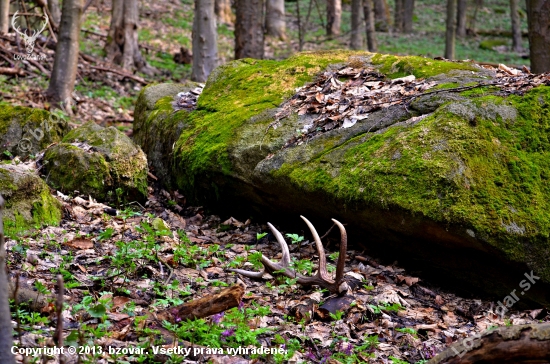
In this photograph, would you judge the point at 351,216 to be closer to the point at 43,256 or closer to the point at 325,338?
the point at 325,338

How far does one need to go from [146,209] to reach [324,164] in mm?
2398

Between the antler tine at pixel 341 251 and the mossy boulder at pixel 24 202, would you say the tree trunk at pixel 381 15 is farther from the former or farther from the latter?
the antler tine at pixel 341 251

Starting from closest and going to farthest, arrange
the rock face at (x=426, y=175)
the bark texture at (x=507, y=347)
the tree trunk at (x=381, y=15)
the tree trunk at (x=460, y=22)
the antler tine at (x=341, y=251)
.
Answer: the bark texture at (x=507, y=347)
the antler tine at (x=341, y=251)
the rock face at (x=426, y=175)
the tree trunk at (x=460, y=22)
the tree trunk at (x=381, y=15)

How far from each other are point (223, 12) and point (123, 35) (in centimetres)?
1073

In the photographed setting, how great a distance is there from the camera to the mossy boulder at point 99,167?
20.9ft

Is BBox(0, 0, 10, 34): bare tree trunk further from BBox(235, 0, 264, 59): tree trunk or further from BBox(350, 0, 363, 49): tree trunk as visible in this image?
BBox(350, 0, 363, 49): tree trunk

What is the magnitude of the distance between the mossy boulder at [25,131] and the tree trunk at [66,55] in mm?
2416

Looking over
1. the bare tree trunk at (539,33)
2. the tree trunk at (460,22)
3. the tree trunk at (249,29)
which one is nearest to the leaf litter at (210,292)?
the bare tree trunk at (539,33)

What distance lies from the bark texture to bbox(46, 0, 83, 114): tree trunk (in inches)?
338

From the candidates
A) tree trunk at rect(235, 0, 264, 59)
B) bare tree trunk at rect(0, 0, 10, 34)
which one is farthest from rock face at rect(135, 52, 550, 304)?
bare tree trunk at rect(0, 0, 10, 34)

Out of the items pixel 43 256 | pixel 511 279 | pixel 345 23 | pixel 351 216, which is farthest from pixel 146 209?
pixel 345 23

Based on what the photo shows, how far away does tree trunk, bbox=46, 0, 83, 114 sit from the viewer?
937cm

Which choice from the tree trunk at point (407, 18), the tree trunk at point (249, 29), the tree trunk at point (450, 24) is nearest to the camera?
the tree trunk at point (249, 29)

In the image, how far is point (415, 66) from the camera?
21.6 feet
